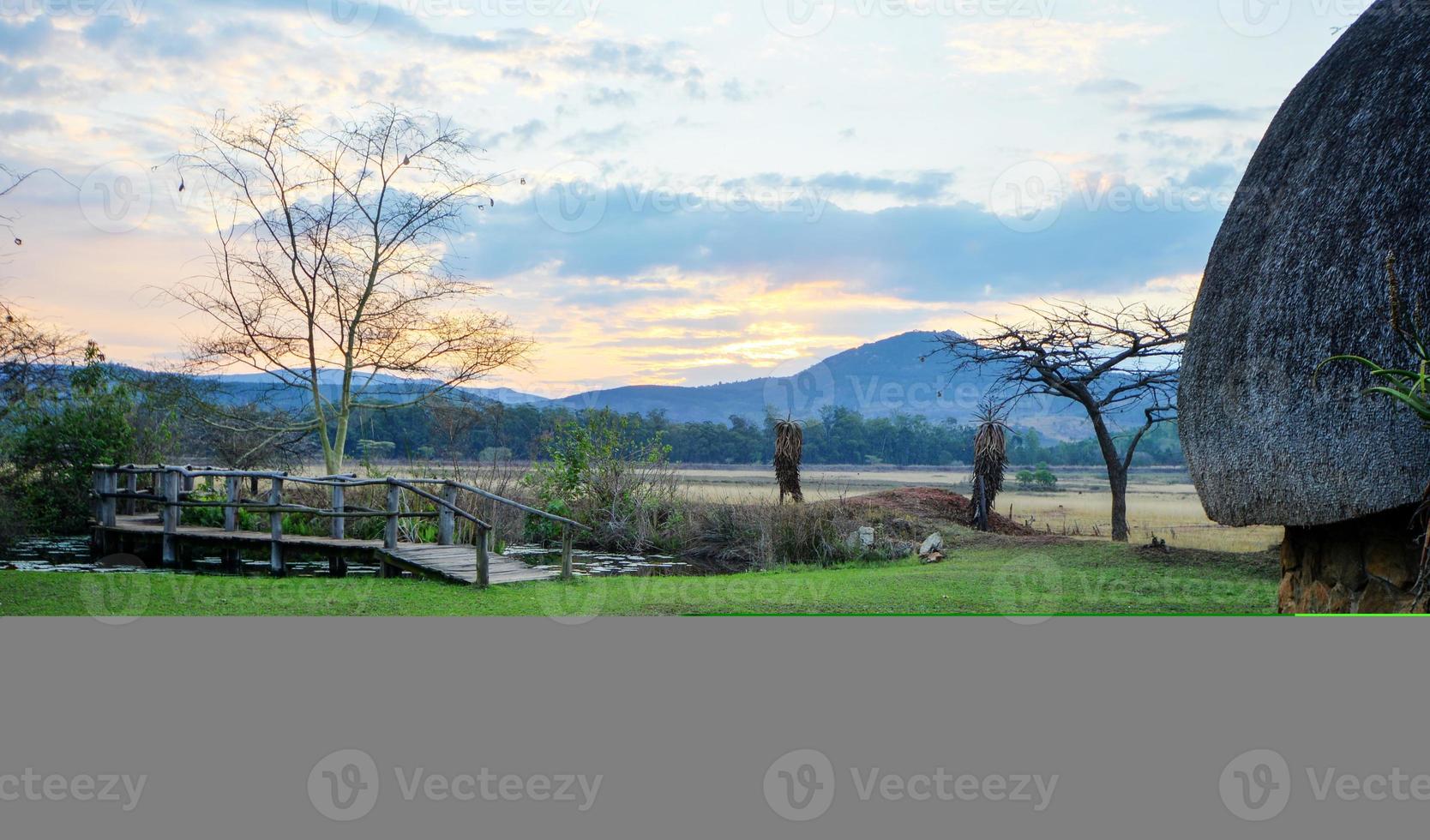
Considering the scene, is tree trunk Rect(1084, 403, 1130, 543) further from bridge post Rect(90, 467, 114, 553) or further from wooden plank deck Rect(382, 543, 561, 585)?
bridge post Rect(90, 467, 114, 553)

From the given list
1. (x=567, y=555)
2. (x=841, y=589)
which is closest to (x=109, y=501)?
(x=567, y=555)

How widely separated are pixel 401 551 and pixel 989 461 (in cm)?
955

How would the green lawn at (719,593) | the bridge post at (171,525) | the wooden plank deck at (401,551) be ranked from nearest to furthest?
the green lawn at (719,593) → the wooden plank deck at (401,551) → the bridge post at (171,525)

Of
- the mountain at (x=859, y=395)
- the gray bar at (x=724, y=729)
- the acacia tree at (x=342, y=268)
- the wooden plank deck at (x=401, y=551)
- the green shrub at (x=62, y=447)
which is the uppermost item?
the acacia tree at (x=342, y=268)

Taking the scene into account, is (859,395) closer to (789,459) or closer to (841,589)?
(789,459)

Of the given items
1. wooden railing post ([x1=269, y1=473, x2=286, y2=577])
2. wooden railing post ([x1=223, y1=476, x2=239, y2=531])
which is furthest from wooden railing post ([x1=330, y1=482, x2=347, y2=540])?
wooden railing post ([x1=223, y1=476, x2=239, y2=531])

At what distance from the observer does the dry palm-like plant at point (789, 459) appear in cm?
1662

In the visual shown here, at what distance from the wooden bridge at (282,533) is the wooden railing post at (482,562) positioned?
10 mm

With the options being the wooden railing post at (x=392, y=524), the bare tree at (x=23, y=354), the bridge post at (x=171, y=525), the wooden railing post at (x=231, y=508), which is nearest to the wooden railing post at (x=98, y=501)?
the bridge post at (x=171, y=525)

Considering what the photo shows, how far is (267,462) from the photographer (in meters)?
14.9

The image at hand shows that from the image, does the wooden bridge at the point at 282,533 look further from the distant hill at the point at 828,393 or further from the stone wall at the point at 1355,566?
the stone wall at the point at 1355,566

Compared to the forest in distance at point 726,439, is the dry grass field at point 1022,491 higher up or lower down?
lower down

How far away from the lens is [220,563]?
1055 centimetres

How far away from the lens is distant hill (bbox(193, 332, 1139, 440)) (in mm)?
15164
